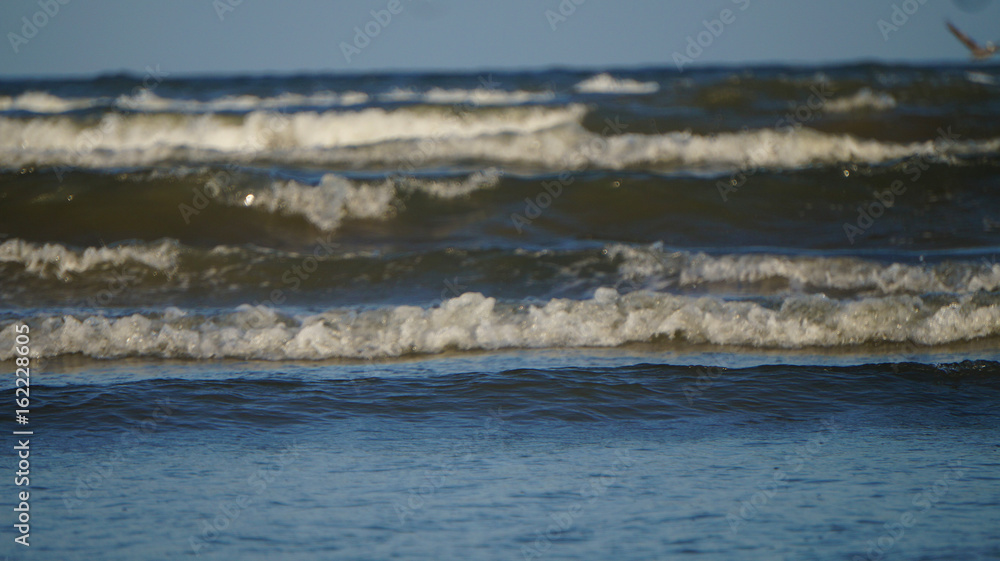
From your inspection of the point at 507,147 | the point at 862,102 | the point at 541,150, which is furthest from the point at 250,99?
the point at 862,102

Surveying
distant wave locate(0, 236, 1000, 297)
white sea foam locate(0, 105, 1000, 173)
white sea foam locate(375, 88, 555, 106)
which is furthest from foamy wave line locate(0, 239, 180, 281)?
white sea foam locate(375, 88, 555, 106)

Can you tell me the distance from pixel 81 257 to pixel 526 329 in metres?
3.50

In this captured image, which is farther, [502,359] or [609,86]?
[609,86]

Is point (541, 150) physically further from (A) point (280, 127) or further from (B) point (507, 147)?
(A) point (280, 127)

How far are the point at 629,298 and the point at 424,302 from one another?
4.41ft

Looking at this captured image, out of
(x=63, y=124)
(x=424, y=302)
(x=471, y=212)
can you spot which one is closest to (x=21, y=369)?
(x=424, y=302)

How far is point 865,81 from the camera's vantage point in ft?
45.8

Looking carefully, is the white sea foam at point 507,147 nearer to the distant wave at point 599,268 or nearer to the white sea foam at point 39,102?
the distant wave at point 599,268

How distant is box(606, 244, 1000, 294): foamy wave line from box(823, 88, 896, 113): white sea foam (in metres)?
6.76

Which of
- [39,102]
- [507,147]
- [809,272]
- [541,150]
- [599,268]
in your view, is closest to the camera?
[809,272]

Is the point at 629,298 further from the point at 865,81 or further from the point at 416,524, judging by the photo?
the point at 865,81

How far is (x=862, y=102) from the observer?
12.4m

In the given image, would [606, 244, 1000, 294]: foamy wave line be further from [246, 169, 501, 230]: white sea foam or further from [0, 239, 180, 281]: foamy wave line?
[0, 239, 180, 281]: foamy wave line

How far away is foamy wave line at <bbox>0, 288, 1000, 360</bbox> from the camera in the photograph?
4344 mm
